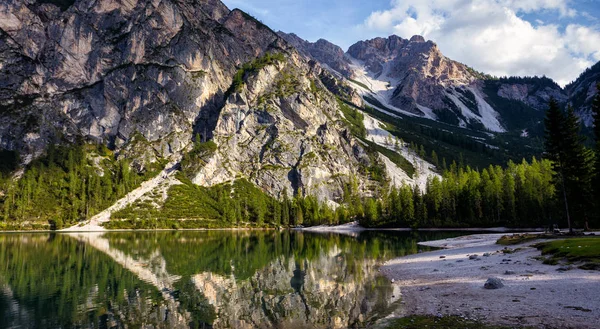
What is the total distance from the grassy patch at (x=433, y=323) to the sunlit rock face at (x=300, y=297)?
2.29 m

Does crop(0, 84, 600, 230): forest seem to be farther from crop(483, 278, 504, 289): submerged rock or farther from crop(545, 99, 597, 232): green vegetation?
crop(483, 278, 504, 289): submerged rock

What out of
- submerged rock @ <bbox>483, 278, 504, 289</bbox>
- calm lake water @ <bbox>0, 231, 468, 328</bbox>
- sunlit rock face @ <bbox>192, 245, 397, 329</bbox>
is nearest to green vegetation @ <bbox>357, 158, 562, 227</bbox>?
calm lake water @ <bbox>0, 231, 468, 328</bbox>

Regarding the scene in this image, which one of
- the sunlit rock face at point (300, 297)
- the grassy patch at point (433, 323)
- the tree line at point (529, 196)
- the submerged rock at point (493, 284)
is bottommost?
the sunlit rock face at point (300, 297)

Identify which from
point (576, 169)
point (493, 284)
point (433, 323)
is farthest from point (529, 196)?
point (433, 323)

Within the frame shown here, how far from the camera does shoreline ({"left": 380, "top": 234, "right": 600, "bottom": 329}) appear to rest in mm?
17605

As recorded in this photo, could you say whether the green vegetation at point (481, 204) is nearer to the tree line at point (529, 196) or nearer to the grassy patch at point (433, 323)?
the tree line at point (529, 196)

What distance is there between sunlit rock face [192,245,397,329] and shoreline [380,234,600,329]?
249 cm

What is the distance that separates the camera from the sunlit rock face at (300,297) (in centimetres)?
2303

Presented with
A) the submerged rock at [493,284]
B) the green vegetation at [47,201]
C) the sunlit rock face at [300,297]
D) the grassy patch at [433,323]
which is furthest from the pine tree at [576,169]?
the green vegetation at [47,201]

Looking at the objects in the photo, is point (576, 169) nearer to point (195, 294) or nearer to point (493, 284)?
point (493, 284)

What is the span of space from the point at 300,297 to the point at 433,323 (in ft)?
45.4

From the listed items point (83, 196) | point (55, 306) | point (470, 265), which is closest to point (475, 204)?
point (470, 265)

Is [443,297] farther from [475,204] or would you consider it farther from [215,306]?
[475,204]

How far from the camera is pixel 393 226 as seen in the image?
151 m
